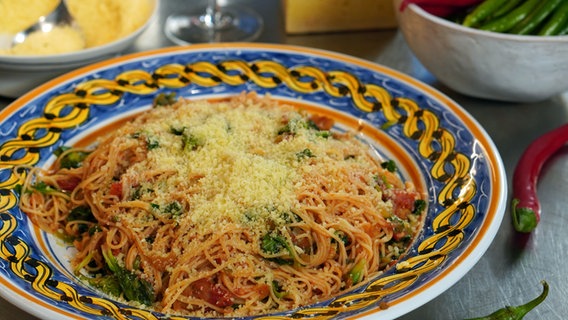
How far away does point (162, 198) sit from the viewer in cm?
182

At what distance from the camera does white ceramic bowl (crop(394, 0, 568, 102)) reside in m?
2.28

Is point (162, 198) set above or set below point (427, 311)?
above

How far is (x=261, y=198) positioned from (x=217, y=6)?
1873 millimetres

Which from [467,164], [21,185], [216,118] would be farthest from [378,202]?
[21,185]

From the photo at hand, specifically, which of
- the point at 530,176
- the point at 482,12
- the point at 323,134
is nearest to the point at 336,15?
the point at 482,12

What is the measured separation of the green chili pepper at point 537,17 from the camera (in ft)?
7.92

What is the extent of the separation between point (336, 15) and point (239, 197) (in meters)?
1.71

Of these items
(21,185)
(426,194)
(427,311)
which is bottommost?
(427,311)

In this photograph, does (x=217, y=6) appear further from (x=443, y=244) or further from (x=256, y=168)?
(x=443, y=244)

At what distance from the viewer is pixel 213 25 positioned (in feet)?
11.0

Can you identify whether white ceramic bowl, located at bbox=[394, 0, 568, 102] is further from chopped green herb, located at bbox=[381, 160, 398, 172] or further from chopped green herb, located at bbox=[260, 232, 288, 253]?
chopped green herb, located at bbox=[260, 232, 288, 253]

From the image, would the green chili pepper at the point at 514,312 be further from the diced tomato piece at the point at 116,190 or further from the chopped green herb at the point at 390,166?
the diced tomato piece at the point at 116,190

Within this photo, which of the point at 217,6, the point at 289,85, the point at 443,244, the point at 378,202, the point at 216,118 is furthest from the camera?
the point at 217,6

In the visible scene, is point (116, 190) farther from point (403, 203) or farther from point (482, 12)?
point (482, 12)
